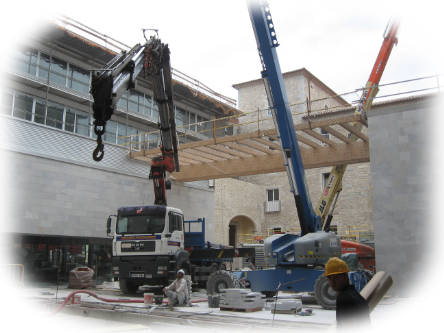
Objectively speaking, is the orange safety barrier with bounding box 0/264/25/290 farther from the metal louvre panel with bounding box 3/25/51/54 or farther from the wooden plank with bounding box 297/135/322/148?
the wooden plank with bounding box 297/135/322/148

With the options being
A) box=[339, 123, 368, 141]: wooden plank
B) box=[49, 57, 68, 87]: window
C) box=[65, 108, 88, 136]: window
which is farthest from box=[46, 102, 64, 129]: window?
box=[339, 123, 368, 141]: wooden plank

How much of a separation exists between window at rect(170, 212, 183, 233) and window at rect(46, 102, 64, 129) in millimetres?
11710

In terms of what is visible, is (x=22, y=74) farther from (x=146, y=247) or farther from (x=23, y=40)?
(x=146, y=247)

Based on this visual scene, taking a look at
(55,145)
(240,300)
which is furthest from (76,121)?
(240,300)

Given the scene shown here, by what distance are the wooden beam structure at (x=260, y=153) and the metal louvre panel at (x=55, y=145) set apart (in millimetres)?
783

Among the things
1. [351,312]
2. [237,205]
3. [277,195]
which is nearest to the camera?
[351,312]

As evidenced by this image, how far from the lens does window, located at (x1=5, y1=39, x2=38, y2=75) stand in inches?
874

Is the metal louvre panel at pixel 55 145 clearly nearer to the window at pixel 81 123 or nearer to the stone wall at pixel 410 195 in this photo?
the window at pixel 81 123

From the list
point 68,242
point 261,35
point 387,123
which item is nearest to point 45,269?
point 68,242

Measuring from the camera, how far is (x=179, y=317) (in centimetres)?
908

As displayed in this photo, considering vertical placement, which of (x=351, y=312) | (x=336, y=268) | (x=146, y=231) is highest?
(x=146, y=231)

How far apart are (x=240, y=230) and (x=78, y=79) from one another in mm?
17235

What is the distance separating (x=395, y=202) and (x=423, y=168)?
1401mm

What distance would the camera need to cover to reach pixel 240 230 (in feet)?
116
